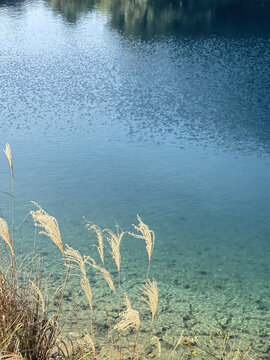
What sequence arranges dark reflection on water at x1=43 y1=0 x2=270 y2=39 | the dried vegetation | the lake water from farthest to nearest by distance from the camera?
dark reflection on water at x1=43 y1=0 x2=270 y2=39 → the lake water → the dried vegetation

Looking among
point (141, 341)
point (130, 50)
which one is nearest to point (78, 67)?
point (130, 50)

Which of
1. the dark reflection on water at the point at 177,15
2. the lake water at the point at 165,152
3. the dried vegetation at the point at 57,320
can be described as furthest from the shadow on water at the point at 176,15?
the dried vegetation at the point at 57,320

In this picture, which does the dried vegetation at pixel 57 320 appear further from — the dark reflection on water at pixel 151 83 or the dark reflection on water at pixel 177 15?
the dark reflection on water at pixel 177 15

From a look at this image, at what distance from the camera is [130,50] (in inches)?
486

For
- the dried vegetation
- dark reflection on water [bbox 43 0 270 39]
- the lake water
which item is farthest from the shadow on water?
the dried vegetation

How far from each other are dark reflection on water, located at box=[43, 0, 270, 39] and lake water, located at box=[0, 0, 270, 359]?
0.39 m

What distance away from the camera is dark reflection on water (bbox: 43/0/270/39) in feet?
47.9

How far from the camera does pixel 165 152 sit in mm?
6863

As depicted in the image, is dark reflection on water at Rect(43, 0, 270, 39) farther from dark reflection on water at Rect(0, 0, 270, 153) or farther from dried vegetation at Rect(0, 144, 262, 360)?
dried vegetation at Rect(0, 144, 262, 360)

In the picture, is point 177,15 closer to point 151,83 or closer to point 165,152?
point 151,83

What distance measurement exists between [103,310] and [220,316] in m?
0.87

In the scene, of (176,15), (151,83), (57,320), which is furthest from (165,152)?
(176,15)

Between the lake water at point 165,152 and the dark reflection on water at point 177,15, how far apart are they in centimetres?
39

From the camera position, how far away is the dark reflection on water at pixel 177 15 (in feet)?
47.9
